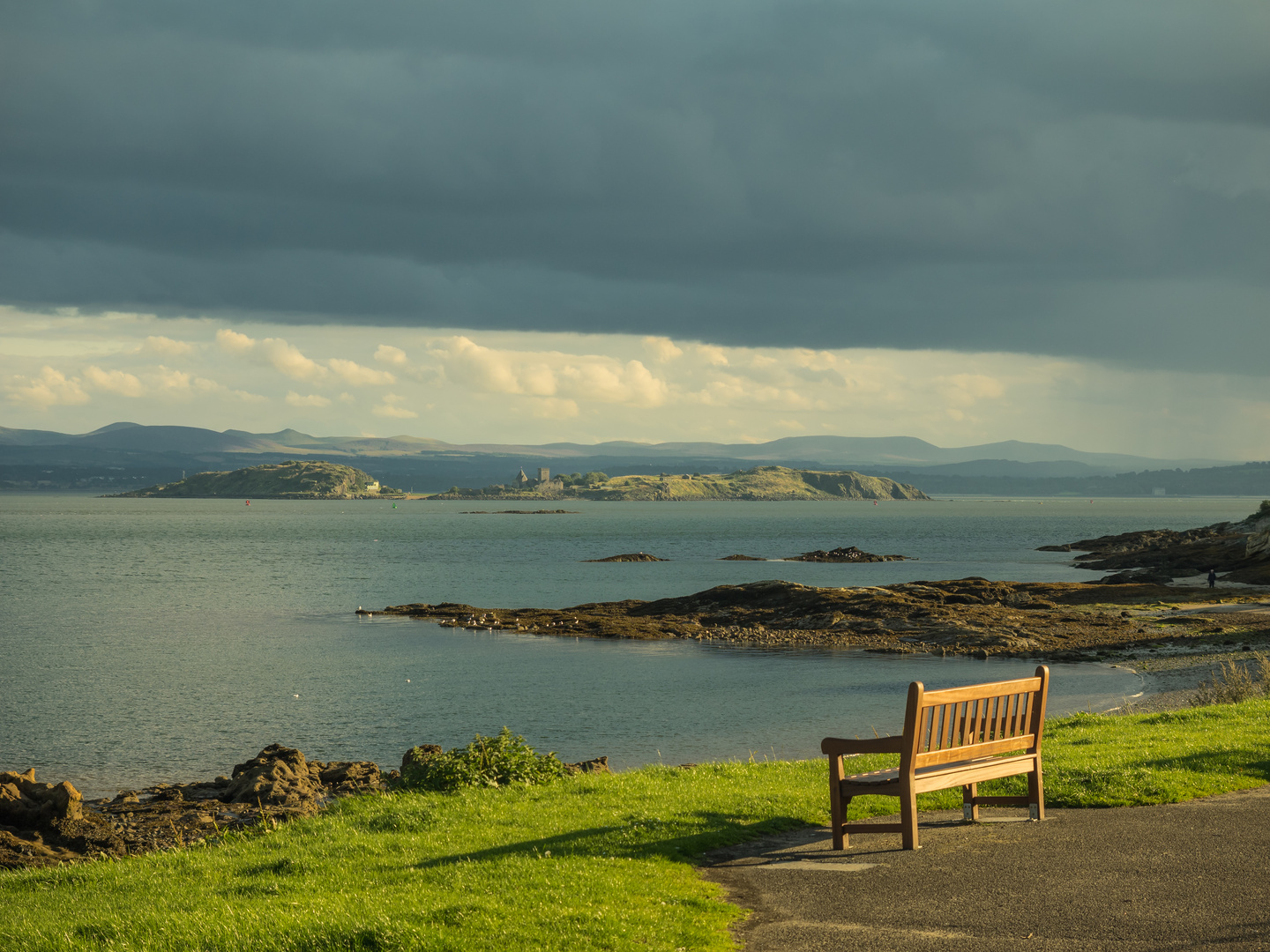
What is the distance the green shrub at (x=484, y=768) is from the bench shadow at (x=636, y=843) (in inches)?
151

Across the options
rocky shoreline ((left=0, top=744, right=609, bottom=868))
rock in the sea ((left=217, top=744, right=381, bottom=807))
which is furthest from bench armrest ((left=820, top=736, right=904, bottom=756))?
rock in the sea ((left=217, top=744, right=381, bottom=807))

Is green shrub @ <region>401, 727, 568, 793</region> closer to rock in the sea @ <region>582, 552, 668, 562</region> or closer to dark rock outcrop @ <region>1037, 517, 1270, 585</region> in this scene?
dark rock outcrop @ <region>1037, 517, 1270, 585</region>

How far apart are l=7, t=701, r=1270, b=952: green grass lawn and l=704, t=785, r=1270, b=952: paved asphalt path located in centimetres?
56

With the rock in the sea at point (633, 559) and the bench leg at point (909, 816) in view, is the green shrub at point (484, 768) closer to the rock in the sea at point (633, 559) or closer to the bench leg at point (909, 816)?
the bench leg at point (909, 816)

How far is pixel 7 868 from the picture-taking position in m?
14.5

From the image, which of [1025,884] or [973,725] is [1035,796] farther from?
[1025,884]

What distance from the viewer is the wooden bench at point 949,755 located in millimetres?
9641

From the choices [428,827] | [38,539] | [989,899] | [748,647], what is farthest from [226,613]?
[38,539]

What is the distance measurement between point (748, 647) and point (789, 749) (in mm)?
22572

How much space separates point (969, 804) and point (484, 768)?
23.0ft

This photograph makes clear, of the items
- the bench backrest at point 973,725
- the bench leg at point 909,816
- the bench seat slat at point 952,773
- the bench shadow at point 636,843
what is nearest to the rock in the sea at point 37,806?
the bench shadow at point 636,843

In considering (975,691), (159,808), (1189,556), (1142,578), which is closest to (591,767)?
(159,808)

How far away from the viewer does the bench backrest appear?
31.4ft

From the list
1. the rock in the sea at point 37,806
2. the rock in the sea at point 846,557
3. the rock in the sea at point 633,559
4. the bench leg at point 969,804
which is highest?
the bench leg at point 969,804
